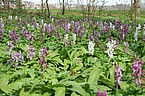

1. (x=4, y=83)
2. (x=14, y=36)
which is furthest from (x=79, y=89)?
(x=14, y=36)

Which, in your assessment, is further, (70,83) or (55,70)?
(55,70)

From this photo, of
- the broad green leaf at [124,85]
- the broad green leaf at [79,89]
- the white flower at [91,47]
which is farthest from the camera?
the white flower at [91,47]

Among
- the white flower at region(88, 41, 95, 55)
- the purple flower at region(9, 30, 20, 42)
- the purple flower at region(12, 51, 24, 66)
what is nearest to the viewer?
the purple flower at region(12, 51, 24, 66)

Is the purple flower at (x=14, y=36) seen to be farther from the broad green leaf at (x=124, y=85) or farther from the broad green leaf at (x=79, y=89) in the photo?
the broad green leaf at (x=124, y=85)

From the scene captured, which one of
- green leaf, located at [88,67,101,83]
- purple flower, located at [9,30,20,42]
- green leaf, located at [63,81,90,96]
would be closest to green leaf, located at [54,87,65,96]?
green leaf, located at [63,81,90,96]

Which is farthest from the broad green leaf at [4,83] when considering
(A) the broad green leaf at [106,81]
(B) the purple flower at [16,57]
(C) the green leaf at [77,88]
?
(A) the broad green leaf at [106,81]

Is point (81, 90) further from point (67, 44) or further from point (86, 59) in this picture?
point (67, 44)

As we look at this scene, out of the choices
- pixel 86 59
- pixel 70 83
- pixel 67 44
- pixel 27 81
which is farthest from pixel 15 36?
pixel 70 83

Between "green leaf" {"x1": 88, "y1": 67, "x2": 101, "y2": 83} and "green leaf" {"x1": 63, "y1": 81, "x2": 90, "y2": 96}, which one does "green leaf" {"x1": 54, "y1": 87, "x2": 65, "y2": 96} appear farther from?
"green leaf" {"x1": 88, "y1": 67, "x2": 101, "y2": 83}

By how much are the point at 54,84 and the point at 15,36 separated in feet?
8.66

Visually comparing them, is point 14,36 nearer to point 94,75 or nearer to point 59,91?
point 94,75

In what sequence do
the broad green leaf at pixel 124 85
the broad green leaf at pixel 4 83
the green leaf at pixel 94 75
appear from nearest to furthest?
the broad green leaf at pixel 124 85, the broad green leaf at pixel 4 83, the green leaf at pixel 94 75

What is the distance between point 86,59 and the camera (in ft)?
18.9

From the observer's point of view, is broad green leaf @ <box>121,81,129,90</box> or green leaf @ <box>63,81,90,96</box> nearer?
green leaf @ <box>63,81,90,96</box>
